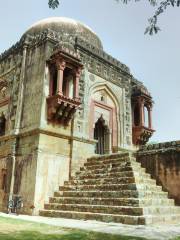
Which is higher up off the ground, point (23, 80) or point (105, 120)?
point (23, 80)

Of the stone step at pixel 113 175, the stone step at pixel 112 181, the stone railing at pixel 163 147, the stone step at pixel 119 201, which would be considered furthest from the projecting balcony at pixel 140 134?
the stone step at pixel 119 201

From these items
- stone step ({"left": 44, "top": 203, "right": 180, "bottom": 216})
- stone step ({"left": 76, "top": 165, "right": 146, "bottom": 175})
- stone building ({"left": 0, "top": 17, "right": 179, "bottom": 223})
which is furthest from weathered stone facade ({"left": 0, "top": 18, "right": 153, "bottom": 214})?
stone step ({"left": 44, "top": 203, "right": 180, "bottom": 216})

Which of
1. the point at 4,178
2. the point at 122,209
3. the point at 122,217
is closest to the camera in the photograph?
the point at 122,217

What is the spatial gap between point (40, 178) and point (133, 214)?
14.1 feet

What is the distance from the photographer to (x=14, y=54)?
14.5 metres

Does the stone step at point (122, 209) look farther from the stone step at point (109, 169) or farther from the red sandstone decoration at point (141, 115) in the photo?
the red sandstone decoration at point (141, 115)

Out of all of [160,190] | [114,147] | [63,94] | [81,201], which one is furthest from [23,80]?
[160,190]

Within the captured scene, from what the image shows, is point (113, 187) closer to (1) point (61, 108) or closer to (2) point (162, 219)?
(2) point (162, 219)

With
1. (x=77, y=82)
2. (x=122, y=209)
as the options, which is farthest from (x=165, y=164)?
(x=77, y=82)

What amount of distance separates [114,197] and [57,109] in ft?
14.6

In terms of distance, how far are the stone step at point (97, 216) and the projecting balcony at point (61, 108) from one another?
3.75 meters

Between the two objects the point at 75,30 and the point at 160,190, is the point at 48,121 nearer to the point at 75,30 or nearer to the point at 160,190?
the point at 160,190

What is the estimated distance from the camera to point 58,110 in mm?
11594

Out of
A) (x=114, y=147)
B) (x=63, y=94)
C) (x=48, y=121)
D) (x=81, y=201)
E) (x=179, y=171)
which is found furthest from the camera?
(x=114, y=147)
